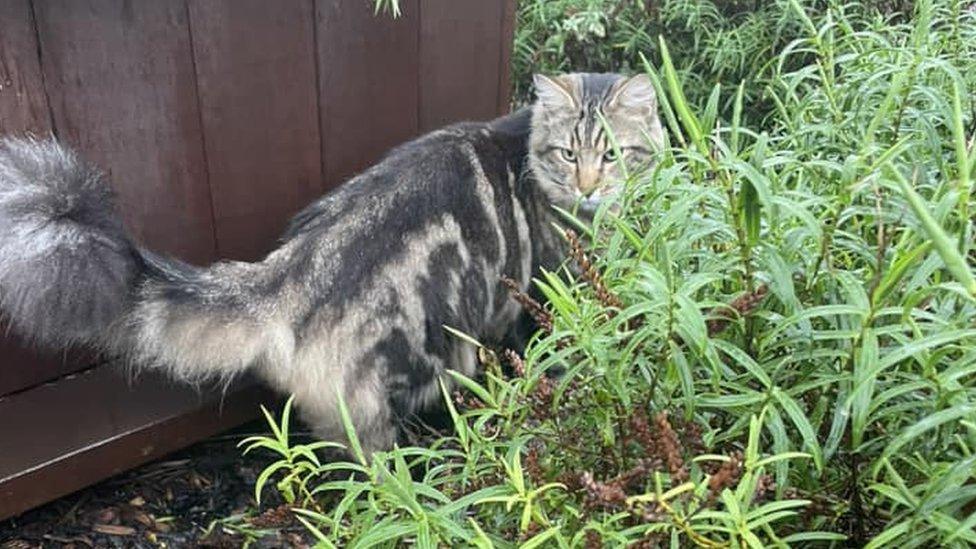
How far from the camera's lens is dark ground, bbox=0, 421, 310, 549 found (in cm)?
181

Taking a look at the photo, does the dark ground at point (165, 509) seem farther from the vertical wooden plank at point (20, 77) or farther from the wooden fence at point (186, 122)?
the vertical wooden plank at point (20, 77)

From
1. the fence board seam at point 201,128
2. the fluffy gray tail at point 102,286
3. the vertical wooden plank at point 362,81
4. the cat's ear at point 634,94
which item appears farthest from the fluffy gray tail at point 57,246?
the cat's ear at point 634,94

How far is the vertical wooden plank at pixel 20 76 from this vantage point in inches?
56.6

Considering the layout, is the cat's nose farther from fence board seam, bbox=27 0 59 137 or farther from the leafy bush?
fence board seam, bbox=27 0 59 137

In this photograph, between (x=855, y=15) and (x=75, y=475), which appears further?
(x=855, y=15)

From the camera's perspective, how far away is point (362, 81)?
203cm

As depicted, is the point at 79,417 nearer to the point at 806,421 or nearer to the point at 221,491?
the point at 221,491

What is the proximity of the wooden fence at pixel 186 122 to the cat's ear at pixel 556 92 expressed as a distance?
0.86 feet

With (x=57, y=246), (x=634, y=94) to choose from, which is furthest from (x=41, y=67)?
(x=634, y=94)

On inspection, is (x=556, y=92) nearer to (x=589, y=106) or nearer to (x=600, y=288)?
(x=589, y=106)

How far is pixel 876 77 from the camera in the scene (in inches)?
47.5

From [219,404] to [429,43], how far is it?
107cm

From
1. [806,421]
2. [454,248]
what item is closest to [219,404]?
[454,248]

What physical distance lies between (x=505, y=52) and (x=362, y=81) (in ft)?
1.64
